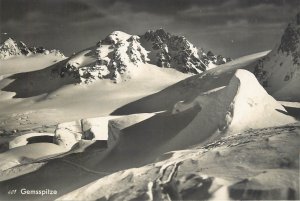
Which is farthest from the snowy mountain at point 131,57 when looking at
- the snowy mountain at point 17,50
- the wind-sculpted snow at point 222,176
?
the wind-sculpted snow at point 222,176

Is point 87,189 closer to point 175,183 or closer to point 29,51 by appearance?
point 175,183

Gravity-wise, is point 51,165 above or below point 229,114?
below

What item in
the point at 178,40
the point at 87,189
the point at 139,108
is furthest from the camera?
the point at 178,40

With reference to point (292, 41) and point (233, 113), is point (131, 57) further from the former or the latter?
point (233, 113)

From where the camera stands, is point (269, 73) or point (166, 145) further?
point (269, 73)

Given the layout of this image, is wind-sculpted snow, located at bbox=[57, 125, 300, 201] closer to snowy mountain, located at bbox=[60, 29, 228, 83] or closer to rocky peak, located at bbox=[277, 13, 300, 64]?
rocky peak, located at bbox=[277, 13, 300, 64]

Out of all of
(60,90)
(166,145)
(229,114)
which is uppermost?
(229,114)

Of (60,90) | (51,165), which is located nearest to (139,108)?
(60,90)

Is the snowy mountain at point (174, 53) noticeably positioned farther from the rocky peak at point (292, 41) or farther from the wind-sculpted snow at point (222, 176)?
the wind-sculpted snow at point (222, 176)
